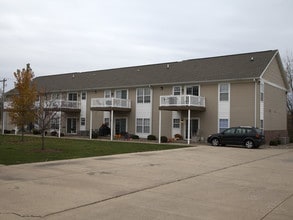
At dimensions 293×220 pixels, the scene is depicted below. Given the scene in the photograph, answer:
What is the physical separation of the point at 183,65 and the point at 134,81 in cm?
499

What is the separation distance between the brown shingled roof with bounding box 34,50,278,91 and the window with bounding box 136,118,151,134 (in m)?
3.41

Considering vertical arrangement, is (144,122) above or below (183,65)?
below

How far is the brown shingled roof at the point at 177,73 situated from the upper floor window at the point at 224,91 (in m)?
0.70

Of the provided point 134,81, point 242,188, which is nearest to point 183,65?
point 134,81

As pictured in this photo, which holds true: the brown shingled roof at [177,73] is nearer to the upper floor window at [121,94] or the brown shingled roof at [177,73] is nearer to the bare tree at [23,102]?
the upper floor window at [121,94]

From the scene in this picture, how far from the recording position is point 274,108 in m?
35.3

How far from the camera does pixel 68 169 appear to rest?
12797 mm

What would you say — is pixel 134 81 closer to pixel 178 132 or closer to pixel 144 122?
pixel 144 122

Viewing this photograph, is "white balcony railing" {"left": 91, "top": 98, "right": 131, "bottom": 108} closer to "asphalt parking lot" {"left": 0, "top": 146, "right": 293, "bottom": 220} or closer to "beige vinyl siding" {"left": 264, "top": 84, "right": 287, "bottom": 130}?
"beige vinyl siding" {"left": 264, "top": 84, "right": 287, "bottom": 130}

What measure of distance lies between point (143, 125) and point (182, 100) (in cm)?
685

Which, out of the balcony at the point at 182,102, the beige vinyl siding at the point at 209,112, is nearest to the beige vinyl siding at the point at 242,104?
the beige vinyl siding at the point at 209,112

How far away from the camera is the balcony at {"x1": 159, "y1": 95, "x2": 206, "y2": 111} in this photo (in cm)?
3111

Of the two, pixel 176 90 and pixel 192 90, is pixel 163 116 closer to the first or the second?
pixel 176 90

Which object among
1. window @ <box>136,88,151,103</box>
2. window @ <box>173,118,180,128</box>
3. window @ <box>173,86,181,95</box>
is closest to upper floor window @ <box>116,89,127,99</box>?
window @ <box>136,88,151,103</box>
